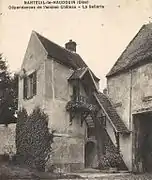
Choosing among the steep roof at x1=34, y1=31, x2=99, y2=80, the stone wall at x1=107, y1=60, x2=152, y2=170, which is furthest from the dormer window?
the stone wall at x1=107, y1=60, x2=152, y2=170

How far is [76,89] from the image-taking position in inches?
221

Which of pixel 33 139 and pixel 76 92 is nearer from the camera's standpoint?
pixel 33 139

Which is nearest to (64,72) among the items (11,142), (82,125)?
(82,125)

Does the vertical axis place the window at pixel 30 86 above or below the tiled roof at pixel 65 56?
below

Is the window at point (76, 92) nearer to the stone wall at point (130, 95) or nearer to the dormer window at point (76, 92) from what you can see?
the dormer window at point (76, 92)

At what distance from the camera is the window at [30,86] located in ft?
16.8

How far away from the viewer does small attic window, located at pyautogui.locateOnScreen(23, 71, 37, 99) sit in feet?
16.8

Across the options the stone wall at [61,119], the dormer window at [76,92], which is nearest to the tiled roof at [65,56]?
the stone wall at [61,119]

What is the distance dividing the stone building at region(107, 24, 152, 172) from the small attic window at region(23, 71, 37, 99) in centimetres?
119

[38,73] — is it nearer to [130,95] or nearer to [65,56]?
[65,56]

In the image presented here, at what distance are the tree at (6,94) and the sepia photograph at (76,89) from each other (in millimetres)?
15

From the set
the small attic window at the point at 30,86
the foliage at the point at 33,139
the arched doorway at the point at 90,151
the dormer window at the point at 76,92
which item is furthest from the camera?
the arched doorway at the point at 90,151

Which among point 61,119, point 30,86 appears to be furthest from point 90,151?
point 30,86

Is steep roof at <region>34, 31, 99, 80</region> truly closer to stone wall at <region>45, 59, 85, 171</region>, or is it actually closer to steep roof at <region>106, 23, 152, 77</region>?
stone wall at <region>45, 59, 85, 171</region>
